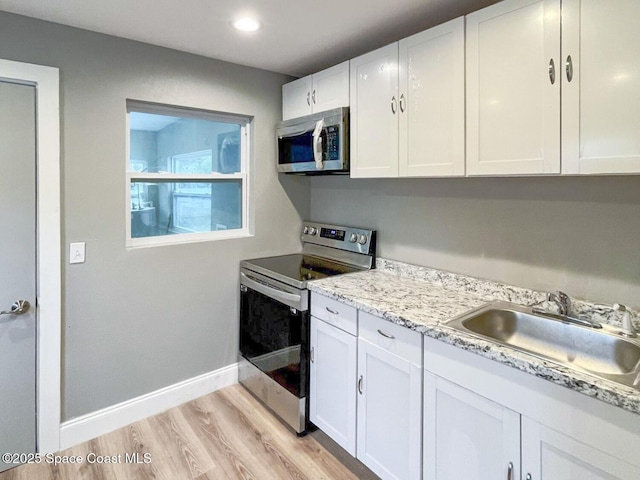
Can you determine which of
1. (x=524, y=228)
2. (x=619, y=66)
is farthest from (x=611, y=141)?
(x=524, y=228)

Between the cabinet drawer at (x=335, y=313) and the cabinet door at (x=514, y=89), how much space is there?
0.88 metres

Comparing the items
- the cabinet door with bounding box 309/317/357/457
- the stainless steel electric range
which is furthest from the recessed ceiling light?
the cabinet door with bounding box 309/317/357/457

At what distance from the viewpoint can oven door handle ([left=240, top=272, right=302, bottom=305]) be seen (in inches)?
88.3

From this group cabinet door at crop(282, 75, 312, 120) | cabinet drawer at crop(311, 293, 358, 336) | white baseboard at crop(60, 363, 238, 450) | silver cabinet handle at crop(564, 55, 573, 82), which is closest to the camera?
silver cabinet handle at crop(564, 55, 573, 82)

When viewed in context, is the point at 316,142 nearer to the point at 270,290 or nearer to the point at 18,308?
the point at 270,290

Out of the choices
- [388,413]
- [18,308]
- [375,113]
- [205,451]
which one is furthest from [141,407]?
Answer: [375,113]

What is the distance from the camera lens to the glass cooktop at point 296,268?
91.0 inches

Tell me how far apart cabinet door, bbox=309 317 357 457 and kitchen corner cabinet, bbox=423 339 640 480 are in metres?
0.46

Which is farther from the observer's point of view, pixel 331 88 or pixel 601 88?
pixel 331 88

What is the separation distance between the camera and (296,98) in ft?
8.93

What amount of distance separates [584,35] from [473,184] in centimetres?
83

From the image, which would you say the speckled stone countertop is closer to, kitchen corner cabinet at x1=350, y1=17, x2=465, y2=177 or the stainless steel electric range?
the stainless steel electric range

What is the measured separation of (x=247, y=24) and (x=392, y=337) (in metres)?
1.73

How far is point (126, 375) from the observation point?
2.37 meters
